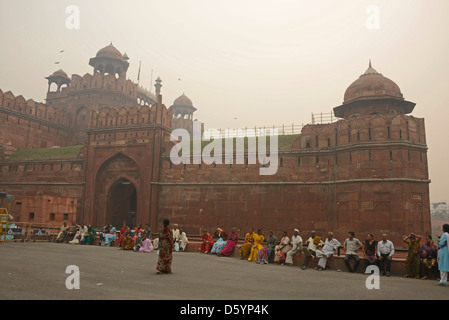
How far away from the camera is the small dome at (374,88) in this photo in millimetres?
17469

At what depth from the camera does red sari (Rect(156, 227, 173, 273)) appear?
24.6ft

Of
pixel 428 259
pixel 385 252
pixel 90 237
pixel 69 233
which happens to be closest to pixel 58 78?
pixel 69 233

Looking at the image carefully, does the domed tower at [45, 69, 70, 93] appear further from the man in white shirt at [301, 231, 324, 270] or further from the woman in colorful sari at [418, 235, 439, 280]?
the woman in colorful sari at [418, 235, 439, 280]

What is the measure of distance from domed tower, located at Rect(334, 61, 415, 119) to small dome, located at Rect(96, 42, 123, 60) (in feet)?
86.6

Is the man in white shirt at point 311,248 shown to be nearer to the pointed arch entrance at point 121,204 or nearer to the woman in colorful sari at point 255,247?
the woman in colorful sari at point 255,247

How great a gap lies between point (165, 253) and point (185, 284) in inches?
55.6

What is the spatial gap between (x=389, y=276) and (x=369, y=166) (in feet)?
22.8

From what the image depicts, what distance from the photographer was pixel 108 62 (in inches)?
1401

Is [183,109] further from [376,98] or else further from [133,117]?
[376,98]

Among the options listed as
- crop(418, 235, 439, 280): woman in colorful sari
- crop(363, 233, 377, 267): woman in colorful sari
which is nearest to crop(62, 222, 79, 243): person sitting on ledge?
crop(363, 233, 377, 267): woman in colorful sari

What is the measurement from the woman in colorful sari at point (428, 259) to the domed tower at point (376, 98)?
10.6 m

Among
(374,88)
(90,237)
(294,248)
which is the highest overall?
(374,88)

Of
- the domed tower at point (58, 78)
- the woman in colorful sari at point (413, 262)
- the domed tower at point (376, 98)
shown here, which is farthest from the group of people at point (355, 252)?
the domed tower at point (58, 78)
